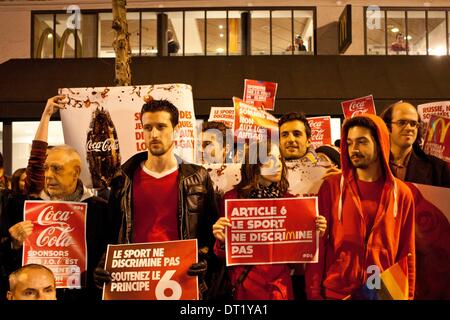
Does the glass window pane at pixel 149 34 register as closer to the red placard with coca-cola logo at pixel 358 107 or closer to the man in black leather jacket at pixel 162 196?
the red placard with coca-cola logo at pixel 358 107

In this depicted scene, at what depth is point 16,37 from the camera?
48.5 ft

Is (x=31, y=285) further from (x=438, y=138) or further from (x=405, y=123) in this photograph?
(x=438, y=138)

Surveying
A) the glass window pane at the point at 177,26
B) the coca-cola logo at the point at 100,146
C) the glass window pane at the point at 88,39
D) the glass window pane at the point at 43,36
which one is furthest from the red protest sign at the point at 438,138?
the glass window pane at the point at 43,36

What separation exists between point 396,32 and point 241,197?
12.1 metres

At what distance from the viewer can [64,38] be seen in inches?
578

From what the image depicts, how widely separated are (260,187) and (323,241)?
54 centimetres

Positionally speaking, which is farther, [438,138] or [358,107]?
[358,107]

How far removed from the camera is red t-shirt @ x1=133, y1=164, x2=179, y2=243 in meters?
3.87

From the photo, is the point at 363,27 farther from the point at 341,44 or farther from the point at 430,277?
the point at 430,277

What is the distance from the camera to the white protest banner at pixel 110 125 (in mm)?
4512

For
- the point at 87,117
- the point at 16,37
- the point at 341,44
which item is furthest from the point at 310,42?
the point at 87,117

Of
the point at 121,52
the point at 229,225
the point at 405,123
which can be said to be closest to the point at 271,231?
the point at 229,225

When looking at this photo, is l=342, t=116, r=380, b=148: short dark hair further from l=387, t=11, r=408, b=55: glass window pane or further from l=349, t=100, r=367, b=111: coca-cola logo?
l=387, t=11, r=408, b=55: glass window pane

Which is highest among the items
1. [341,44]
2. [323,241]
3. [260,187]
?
[341,44]
